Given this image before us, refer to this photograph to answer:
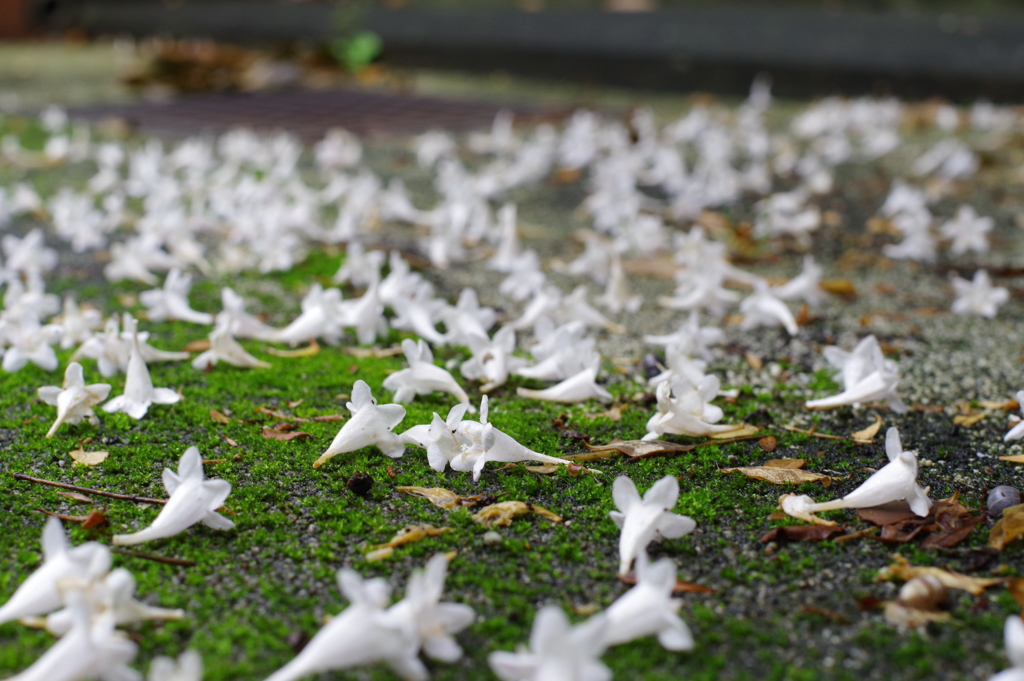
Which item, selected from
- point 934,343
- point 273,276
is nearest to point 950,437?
point 934,343

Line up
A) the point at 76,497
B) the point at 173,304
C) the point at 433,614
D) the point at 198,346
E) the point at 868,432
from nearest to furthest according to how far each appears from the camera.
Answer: the point at 433,614
the point at 76,497
the point at 868,432
the point at 198,346
the point at 173,304

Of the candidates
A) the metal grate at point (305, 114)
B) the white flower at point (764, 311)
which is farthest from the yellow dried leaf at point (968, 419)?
the metal grate at point (305, 114)

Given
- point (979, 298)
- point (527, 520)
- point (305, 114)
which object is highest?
point (305, 114)

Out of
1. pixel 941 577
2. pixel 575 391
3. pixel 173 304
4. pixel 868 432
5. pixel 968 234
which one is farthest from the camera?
pixel 968 234

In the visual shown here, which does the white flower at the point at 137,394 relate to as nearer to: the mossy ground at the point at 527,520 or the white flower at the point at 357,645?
the mossy ground at the point at 527,520

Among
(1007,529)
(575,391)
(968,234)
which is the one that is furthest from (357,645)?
(968,234)

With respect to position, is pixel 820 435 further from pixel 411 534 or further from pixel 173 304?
pixel 173 304

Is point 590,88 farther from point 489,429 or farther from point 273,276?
point 489,429

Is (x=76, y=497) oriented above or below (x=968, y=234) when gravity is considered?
below
